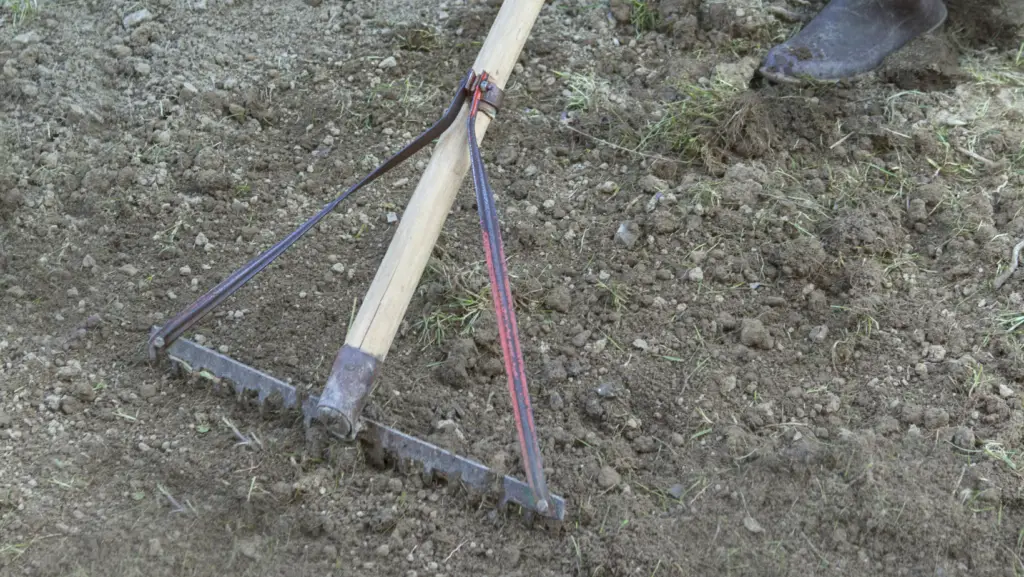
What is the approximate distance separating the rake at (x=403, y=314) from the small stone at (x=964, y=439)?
101 centimetres

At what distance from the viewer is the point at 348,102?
332 centimetres

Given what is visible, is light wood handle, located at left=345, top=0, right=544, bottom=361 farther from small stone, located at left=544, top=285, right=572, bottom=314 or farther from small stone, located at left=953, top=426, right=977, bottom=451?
small stone, located at left=953, top=426, right=977, bottom=451

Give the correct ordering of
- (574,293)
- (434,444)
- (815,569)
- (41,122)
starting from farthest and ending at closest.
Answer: (41,122) < (574,293) < (434,444) < (815,569)

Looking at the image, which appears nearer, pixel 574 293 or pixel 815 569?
pixel 815 569

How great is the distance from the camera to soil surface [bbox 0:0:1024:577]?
7.08 ft

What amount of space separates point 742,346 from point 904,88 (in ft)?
4.51

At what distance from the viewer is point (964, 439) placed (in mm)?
2256

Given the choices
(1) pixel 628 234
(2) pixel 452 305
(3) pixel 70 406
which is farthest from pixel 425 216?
(3) pixel 70 406

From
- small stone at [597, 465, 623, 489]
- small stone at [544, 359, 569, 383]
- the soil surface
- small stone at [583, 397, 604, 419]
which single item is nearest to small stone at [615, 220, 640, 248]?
the soil surface

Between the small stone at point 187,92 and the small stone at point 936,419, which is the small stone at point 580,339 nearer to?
the small stone at point 936,419

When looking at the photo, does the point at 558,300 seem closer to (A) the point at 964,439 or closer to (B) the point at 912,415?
(B) the point at 912,415

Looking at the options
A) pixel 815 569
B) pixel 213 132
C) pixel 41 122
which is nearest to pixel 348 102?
pixel 213 132

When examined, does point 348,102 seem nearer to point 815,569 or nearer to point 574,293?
point 574,293

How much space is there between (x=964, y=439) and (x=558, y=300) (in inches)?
44.2
